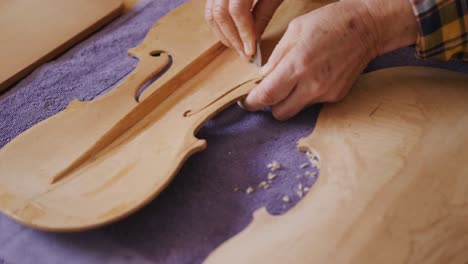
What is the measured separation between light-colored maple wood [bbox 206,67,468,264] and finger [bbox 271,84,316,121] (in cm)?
6

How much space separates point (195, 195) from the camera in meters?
0.90

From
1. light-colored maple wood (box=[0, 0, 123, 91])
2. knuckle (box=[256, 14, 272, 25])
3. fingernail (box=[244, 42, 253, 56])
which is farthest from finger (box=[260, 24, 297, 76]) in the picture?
light-colored maple wood (box=[0, 0, 123, 91])

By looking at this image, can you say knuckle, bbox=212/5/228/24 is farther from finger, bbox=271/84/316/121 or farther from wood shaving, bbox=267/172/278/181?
wood shaving, bbox=267/172/278/181

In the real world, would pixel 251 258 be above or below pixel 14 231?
below

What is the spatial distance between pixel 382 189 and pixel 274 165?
0.77ft

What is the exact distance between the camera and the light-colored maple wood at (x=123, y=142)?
0.81 metres

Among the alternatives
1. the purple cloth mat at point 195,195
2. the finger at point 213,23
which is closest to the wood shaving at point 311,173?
the purple cloth mat at point 195,195

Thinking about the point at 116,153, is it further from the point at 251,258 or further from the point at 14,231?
the point at 251,258

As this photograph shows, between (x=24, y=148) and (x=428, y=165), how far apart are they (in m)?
0.87

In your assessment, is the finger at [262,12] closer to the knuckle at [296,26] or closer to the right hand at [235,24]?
the right hand at [235,24]

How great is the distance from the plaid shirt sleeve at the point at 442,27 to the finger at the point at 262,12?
39 centimetres

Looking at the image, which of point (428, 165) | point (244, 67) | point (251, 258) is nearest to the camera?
point (251, 258)

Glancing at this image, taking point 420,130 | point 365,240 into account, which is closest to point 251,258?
point 365,240

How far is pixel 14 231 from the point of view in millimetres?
896
